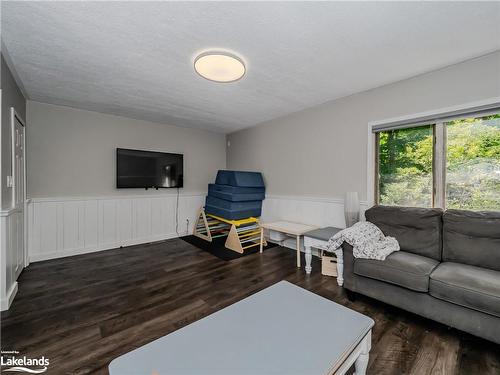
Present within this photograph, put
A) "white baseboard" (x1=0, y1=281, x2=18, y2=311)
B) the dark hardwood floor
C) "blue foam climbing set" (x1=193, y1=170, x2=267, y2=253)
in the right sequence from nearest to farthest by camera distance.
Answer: the dark hardwood floor < "white baseboard" (x1=0, y1=281, x2=18, y2=311) < "blue foam climbing set" (x1=193, y1=170, x2=267, y2=253)

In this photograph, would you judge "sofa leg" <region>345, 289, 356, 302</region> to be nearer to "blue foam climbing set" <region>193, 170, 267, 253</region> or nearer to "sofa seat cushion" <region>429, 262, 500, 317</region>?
"sofa seat cushion" <region>429, 262, 500, 317</region>

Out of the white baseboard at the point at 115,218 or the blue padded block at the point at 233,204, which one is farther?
the blue padded block at the point at 233,204

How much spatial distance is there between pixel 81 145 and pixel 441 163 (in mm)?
5024

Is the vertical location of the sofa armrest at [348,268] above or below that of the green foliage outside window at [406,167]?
below

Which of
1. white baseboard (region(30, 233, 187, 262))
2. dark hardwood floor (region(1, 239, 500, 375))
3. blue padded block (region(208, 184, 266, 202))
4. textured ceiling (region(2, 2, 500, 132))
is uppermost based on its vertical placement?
textured ceiling (region(2, 2, 500, 132))

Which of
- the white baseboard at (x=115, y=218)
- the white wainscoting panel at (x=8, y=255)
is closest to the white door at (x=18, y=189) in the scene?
the white wainscoting panel at (x=8, y=255)

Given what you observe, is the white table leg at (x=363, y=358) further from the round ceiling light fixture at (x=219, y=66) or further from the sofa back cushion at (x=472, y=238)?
the round ceiling light fixture at (x=219, y=66)

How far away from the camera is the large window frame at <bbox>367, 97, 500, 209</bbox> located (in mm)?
2156

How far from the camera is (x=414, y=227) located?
2.29 m

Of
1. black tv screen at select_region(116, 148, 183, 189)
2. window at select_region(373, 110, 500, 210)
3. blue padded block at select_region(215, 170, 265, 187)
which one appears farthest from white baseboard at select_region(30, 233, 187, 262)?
window at select_region(373, 110, 500, 210)

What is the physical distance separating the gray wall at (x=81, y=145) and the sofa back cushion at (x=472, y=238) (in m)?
4.37

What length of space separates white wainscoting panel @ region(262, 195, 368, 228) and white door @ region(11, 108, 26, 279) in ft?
11.5

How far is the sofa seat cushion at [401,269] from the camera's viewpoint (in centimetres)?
181

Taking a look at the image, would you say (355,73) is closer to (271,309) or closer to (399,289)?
(399,289)
